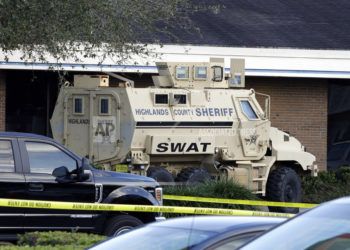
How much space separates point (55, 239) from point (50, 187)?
4.78 feet

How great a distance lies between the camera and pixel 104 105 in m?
20.5

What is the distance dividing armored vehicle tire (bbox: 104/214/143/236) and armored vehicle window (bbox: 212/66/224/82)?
27.4 feet

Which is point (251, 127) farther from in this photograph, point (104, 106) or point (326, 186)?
point (326, 186)

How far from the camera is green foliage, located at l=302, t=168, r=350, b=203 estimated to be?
2414cm

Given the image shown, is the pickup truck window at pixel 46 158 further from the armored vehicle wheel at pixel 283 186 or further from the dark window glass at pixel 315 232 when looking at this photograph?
the armored vehicle wheel at pixel 283 186

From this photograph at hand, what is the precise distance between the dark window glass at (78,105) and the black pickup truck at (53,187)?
673 cm

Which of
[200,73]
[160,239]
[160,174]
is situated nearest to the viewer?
[160,239]

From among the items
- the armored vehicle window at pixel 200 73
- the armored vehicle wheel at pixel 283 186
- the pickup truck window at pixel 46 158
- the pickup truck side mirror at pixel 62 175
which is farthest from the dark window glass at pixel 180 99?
the pickup truck side mirror at pixel 62 175

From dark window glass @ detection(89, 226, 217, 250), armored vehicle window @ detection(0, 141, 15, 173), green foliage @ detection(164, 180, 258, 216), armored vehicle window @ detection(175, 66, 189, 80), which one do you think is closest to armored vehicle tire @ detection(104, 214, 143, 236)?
armored vehicle window @ detection(0, 141, 15, 173)

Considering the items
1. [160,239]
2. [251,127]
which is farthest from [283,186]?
[160,239]

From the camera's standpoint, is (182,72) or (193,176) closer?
(193,176)

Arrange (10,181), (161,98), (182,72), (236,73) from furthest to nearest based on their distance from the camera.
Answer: (236,73), (182,72), (161,98), (10,181)

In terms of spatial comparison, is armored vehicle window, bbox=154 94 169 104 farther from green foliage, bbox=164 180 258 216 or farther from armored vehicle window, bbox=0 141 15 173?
armored vehicle window, bbox=0 141 15 173

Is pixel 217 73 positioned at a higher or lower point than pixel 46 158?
higher
